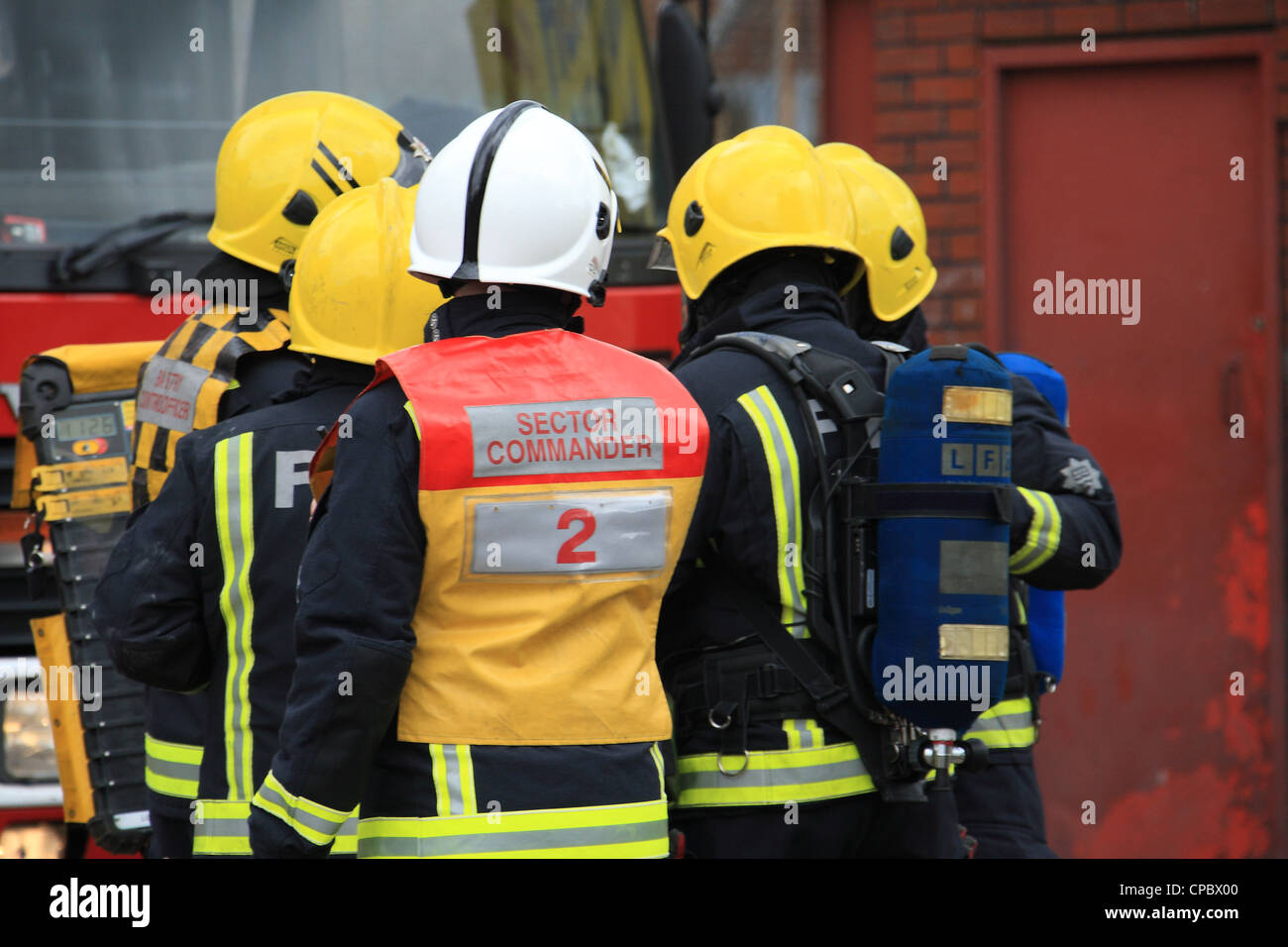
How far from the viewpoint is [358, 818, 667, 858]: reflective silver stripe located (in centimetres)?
232

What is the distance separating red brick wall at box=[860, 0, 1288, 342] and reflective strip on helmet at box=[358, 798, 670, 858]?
3935 millimetres

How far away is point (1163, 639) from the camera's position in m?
5.96

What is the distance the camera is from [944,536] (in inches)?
109

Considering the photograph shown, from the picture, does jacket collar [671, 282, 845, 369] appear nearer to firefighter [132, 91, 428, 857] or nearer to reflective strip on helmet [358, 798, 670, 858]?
firefighter [132, 91, 428, 857]

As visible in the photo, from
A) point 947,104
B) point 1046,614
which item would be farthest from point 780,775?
point 947,104

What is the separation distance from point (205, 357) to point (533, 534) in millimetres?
1190

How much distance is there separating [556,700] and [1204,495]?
13.6 ft

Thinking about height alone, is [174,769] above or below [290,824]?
below

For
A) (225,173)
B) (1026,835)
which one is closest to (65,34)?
(225,173)

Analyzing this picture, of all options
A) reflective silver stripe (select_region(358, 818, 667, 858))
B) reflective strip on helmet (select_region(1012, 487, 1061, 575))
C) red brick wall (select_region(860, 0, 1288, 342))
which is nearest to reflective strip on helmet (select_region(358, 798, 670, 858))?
reflective silver stripe (select_region(358, 818, 667, 858))

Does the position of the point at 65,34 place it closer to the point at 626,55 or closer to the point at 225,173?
the point at 225,173

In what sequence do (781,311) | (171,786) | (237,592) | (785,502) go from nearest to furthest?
(237,592) < (785,502) < (171,786) < (781,311)

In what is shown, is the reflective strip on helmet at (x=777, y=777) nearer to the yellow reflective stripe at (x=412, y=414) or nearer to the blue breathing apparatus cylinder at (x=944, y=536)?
the blue breathing apparatus cylinder at (x=944, y=536)

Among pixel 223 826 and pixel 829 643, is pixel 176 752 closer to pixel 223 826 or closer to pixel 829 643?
pixel 223 826
